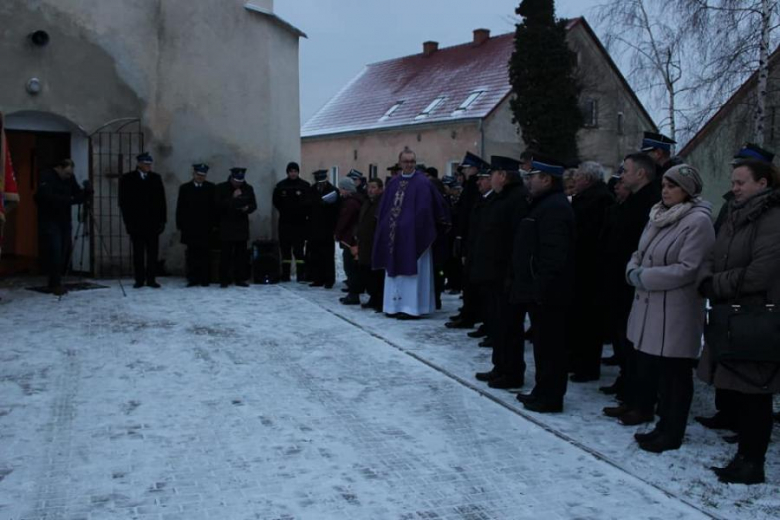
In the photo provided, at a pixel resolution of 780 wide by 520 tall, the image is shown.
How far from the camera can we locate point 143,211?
11.8 meters

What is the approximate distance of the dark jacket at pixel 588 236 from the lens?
6.80 metres

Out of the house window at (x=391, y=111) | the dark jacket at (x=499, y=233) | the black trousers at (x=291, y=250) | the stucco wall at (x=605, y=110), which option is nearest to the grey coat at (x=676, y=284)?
the dark jacket at (x=499, y=233)

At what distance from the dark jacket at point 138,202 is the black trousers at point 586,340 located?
→ 7014 mm

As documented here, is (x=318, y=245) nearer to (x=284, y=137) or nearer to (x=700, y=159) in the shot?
(x=284, y=137)

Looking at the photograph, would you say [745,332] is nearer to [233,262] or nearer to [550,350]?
[550,350]

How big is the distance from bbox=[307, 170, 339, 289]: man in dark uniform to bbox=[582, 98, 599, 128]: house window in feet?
65.7

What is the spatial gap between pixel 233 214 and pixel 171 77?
2.76 m

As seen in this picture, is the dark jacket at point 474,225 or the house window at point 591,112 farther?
the house window at point 591,112

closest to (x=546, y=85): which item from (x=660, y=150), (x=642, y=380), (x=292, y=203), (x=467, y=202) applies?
(x=292, y=203)

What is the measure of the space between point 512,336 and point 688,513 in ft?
8.28

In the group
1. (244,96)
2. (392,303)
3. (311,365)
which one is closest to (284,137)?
(244,96)

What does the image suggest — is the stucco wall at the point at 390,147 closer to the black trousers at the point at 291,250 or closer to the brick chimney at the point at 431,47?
the brick chimney at the point at 431,47

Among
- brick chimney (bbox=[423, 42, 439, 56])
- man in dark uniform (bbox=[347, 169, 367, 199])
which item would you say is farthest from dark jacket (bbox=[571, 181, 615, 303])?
brick chimney (bbox=[423, 42, 439, 56])

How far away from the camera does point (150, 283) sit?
473 inches
